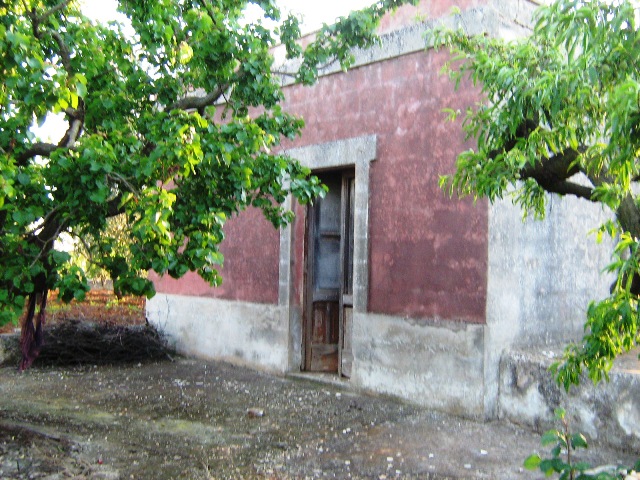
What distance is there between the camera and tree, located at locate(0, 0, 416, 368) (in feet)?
12.2

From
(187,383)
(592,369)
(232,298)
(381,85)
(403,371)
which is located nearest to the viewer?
(592,369)

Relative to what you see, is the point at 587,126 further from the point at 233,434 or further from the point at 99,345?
the point at 99,345

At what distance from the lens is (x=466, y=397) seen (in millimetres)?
5887

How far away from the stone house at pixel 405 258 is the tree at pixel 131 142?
1.37 meters

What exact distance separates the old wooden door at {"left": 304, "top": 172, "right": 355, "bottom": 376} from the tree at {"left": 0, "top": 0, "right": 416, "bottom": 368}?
2051 mm

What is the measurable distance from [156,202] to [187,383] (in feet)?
14.1

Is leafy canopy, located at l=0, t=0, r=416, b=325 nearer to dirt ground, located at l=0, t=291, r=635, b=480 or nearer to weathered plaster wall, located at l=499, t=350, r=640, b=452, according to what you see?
dirt ground, located at l=0, t=291, r=635, b=480

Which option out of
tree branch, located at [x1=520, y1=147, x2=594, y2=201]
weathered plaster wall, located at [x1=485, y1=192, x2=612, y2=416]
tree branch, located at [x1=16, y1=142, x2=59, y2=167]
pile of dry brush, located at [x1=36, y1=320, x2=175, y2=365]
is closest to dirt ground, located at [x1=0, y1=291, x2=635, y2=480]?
pile of dry brush, located at [x1=36, y1=320, x2=175, y2=365]

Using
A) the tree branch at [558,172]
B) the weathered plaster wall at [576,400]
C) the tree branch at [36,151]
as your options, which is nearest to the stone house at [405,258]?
the weathered plaster wall at [576,400]

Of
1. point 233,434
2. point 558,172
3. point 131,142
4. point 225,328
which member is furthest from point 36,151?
point 225,328

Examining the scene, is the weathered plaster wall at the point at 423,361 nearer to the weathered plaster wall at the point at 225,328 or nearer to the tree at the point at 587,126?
the weathered plaster wall at the point at 225,328

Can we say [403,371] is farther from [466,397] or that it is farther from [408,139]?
[408,139]

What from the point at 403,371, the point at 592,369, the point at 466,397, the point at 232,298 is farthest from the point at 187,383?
the point at 592,369

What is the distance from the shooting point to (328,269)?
7.80m
